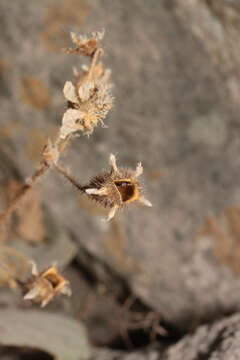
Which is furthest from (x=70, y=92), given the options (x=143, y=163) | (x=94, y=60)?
(x=143, y=163)

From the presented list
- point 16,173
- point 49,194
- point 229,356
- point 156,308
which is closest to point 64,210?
point 49,194

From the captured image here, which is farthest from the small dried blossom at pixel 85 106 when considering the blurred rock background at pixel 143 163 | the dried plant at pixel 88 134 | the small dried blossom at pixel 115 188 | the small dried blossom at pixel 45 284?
the blurred rock background at pixel 143 163

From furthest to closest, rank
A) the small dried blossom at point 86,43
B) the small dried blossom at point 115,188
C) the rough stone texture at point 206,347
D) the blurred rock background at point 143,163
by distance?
1. the blurred rock background at point 143,163
2. the rough stone texture at point 206,347
3. the small dried blossom at point 86,43
4. the small dried blossom at point 115,188

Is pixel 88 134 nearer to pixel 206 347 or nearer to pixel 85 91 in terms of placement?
pixel 85 91

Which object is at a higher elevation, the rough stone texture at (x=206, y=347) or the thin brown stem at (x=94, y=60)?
the thin brown stem at (x=94, y=60)

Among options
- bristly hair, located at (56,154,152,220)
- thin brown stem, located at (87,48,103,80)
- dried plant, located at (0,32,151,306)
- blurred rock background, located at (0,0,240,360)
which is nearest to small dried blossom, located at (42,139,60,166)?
dried plant, located at (0,32,151,306)

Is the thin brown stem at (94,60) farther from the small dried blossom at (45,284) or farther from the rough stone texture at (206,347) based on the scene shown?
the rough stone texture at (206,347)
